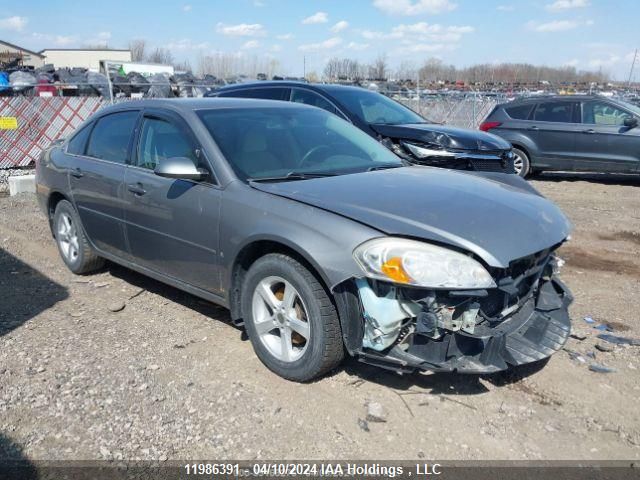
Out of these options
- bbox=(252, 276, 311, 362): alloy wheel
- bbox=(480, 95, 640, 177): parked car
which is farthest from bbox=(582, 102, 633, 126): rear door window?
bbox=(252, 276, 311, 362): alloy wheel

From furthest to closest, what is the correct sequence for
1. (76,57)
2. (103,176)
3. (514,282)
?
(76,57)
(103,176)
(514,282)

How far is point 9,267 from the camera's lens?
5684mm

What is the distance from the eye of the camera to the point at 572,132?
1070cm

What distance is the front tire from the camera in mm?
3102

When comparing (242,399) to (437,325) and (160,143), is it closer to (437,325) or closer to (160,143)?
(437,325)

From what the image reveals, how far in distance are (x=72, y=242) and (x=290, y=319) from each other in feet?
9.90

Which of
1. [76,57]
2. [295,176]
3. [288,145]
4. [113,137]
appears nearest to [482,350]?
[295,176]

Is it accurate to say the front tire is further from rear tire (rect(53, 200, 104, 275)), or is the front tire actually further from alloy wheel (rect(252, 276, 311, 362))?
rear tire (rect(53, 200, 104, 275))

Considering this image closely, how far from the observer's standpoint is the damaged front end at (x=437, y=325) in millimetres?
2857

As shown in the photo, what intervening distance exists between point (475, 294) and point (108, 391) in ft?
7.09

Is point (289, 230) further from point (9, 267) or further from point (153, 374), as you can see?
point (9, 267)

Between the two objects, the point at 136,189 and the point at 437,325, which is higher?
the point at 136,189

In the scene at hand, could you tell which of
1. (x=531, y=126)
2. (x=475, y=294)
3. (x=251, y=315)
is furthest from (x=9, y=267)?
(x=531, y=126)

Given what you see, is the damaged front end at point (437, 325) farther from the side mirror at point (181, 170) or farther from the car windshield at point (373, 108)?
the car windshield at point (373, 108)
